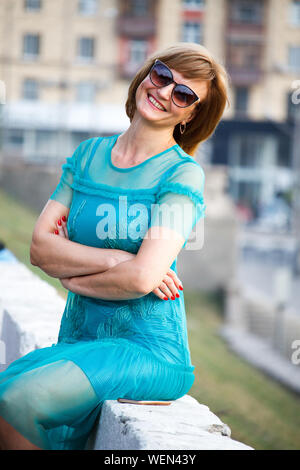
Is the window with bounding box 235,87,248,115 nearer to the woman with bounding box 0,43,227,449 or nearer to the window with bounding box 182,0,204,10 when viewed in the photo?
the window with bounding box 182,0,204,10

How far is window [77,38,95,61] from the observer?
41656 millimetres

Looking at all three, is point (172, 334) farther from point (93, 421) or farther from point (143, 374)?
point (93, 421)

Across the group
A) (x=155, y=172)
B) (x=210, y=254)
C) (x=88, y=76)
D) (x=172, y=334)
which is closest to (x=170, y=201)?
(x=155, y=172)

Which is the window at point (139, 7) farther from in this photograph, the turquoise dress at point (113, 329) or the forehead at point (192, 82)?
the turquoise dress at point (113, 329)

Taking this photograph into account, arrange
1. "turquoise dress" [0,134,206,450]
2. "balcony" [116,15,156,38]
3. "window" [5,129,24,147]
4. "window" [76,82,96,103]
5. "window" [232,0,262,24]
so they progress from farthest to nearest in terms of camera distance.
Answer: "window" [232,0,262,24] → "window" [76,82,96,103] → "balcony" [116,15,156,38] → "window" [5,129,24,147] → "turquoise dress" [0,134,206,450]

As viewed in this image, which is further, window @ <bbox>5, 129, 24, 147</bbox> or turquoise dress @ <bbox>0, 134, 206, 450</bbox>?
window @ <bbox>5, 129, 24, 147</bbox>

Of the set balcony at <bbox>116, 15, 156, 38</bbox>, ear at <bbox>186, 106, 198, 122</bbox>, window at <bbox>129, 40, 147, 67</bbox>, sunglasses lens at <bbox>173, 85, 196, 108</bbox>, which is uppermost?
balcony at <bbox>116, 15, 156, 38</bbox>

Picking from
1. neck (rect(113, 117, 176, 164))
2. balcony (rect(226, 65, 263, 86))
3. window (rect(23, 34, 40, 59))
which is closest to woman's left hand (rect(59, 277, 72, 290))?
neck (rect(113, 117, 176, 164))

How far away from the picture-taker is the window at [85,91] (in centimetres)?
4119

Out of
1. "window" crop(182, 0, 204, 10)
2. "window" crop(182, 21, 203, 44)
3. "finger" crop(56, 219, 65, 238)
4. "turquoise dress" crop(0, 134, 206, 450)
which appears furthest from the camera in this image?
"window" crop(182, 0, 204, 10)

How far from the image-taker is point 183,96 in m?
2.08

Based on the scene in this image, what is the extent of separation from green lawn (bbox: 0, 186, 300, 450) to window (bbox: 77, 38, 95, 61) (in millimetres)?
20848

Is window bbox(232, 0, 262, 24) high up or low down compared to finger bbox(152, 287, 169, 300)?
up

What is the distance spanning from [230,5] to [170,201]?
43036mm
